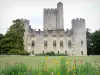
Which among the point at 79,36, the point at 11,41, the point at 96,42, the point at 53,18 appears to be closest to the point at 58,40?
the point at 79,36

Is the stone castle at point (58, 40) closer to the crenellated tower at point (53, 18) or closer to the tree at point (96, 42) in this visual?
the crenellated tower at point (53, 18)

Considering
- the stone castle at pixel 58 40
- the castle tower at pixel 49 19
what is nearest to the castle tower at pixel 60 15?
the castle tower at pixel 49 19

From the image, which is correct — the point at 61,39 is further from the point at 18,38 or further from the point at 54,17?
the point at 18,38

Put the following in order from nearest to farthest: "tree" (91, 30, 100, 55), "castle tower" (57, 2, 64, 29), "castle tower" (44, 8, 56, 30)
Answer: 1. "castle tower" (57, 2, 64, 29)
2. "tree" (91, 30, 100, 55)
3. "castle tower" (44, 8, 56, 30)

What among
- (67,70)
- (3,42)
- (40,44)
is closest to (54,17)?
(40,44)

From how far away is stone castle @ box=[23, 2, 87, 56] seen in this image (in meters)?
47.0

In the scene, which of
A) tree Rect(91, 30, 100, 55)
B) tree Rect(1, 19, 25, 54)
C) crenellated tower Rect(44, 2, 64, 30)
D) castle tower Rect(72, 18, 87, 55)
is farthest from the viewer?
tree Rect(91, 30, 100, 55)

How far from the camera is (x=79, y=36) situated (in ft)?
155

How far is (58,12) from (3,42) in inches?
745

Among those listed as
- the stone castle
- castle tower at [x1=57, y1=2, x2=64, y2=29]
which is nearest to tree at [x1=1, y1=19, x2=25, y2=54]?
the stone castle

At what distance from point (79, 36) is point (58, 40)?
483cm

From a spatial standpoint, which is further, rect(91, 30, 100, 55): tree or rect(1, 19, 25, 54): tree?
rect(91, 30, 100, 55): tree

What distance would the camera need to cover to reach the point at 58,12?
51000mm

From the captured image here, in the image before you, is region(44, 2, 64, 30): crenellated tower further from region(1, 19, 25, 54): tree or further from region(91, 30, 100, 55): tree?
region(1, 19, 25, 54): tree
